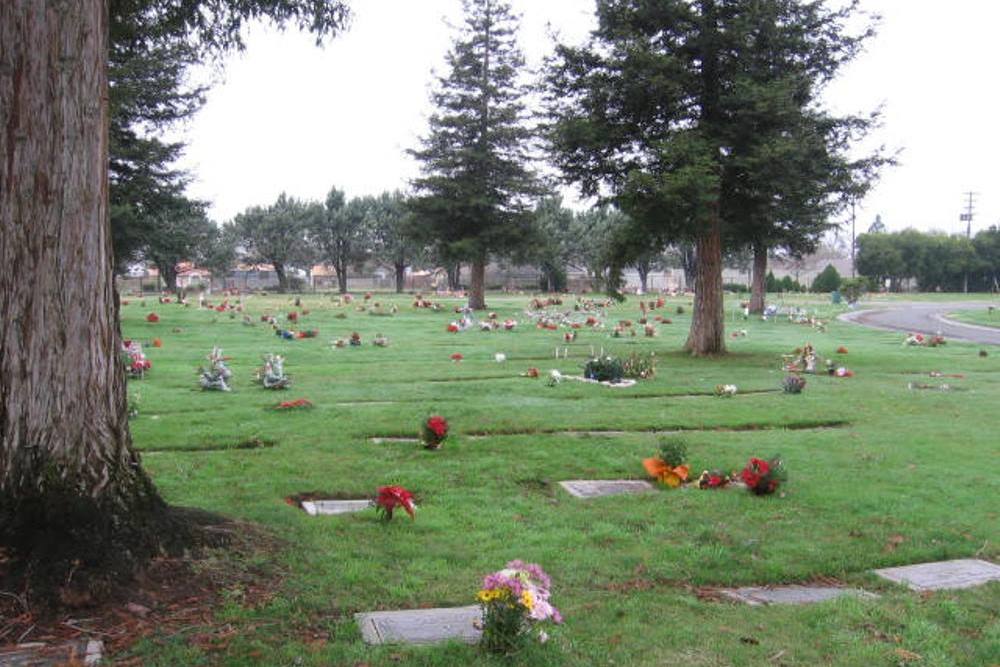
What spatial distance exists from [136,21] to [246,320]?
2037 centimetres

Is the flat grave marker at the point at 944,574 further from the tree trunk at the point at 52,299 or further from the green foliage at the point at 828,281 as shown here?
the green foliage at the point at 828,281

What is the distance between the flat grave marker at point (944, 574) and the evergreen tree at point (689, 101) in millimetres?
10351

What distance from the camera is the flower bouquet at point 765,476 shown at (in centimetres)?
666

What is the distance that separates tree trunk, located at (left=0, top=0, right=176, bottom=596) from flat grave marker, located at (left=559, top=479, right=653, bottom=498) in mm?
3598

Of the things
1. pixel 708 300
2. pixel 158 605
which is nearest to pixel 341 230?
pixel 708 300

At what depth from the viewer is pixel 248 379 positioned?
1350 cm

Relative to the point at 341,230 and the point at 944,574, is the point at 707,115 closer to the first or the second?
the point at 944,574

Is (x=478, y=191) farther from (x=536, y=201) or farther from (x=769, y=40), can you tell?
(x=769, y=40)

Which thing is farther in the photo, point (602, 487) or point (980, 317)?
point (980, 317)

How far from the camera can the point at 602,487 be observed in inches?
276

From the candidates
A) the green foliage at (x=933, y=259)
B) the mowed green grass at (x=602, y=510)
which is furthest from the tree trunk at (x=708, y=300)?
the green foliage at (x=933, y=259)

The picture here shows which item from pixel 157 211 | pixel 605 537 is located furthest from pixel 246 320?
pixel 605 537

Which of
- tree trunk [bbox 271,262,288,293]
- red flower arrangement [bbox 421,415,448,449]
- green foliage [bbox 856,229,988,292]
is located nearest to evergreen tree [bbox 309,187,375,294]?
tree trunk [bbox 271,262,288,293]

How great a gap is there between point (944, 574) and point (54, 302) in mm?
5192
